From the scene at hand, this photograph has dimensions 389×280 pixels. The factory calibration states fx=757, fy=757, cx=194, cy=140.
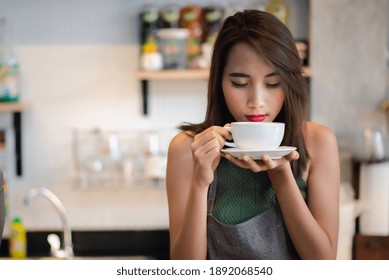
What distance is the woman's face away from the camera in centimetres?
72

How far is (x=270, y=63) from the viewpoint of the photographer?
0.71 meters

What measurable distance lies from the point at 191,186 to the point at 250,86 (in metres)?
0.11

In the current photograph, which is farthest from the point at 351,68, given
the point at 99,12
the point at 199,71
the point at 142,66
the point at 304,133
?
the point at 304,133

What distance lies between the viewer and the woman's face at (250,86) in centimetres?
72

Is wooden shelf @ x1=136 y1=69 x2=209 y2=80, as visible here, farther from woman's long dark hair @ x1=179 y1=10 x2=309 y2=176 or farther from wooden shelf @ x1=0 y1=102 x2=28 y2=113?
woman's long dark hair @ x1=179 y1=10 x2=309 y2=176

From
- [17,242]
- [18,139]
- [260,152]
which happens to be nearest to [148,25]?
[18,139]

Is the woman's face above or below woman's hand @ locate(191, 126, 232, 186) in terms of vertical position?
above

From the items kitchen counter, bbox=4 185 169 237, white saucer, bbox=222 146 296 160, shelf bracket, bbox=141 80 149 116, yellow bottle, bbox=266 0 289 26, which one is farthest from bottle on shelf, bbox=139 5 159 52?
white saucer, bbox=222 146 296 160

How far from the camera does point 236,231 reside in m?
0.73

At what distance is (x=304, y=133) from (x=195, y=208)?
146 millimetres

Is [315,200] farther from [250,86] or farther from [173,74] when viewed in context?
[173,74]

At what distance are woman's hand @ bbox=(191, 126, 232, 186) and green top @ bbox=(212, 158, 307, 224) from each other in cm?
7

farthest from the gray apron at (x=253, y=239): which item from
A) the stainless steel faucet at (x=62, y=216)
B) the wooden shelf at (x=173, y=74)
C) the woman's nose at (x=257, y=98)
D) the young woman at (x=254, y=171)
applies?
the wooden shelf at (x=173, y=74)

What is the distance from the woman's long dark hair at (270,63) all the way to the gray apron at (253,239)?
0.19ft
